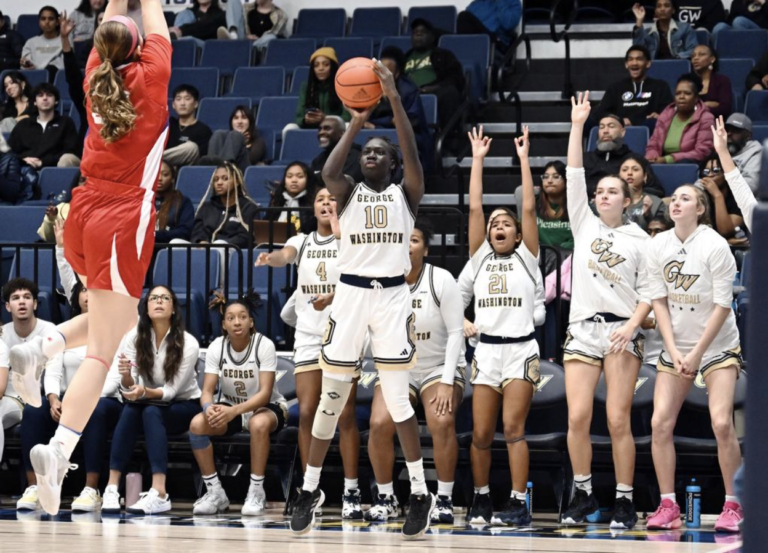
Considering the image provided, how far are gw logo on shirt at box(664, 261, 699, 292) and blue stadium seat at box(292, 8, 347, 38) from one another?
7342mm

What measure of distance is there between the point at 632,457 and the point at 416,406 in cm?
142

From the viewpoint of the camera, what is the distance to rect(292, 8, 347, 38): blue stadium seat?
13406 millimetres

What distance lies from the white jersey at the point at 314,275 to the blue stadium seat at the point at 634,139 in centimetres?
339

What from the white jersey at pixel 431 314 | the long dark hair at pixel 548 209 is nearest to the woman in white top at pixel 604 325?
the white jersey at pixel 431 314

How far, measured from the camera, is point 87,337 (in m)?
5.16

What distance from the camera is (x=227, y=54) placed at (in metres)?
13.2

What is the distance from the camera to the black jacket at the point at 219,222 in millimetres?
9438

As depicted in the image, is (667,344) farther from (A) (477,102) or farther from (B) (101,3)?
(B) (101,3)

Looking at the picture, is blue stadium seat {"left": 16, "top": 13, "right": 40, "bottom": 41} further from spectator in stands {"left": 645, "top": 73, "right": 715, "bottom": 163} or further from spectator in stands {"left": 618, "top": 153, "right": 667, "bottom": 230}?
spectator in stands {"left": 618, "top": 153, "right": 667, "bottom": 230}

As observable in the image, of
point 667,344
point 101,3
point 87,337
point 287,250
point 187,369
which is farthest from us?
point 101,3

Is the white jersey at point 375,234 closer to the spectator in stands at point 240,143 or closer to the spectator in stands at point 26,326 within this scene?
the spectator in stands at point 26,326

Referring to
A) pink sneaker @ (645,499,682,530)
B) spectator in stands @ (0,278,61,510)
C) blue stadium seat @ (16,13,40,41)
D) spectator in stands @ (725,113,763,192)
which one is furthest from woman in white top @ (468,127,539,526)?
blue stadium seat @ (16,13,40,41)

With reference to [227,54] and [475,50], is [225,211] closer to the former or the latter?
[475,50]

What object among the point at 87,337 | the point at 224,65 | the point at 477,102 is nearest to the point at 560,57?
the point at 477,102
